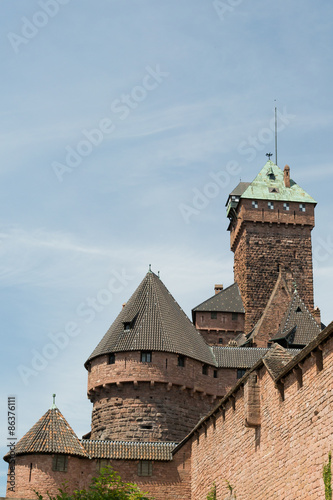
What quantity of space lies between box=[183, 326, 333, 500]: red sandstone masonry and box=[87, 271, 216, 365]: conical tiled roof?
1081 cm

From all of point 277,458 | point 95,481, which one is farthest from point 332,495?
point 95,481

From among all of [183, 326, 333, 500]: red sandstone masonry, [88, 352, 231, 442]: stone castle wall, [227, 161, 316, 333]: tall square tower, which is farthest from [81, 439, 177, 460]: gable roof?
[227, 161, 316, 333]: tall square tower

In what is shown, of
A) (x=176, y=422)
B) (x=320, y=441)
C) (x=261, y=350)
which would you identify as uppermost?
(x=261, y=350)

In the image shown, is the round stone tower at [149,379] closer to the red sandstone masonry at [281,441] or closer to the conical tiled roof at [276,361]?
the red sandstone masonry at [281,441]

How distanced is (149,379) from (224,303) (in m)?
18.1

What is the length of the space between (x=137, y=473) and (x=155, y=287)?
11.6m

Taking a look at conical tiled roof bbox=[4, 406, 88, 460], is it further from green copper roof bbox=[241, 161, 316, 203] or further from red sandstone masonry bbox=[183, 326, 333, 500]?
green copper roof bbox=[241, 161, 316, 203]

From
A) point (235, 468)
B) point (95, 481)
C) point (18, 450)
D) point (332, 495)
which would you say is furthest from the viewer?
point (18, 450)

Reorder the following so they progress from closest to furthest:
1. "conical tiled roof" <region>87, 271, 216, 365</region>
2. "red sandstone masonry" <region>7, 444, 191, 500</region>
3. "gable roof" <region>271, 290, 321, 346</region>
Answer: "red sandstone masonry" <region>7, 444, 191, 500</region> → "conical tiled roof" <region>87, 271, 216, 365</region> → "gable roof" <region>271, 290, 321, 346</region>

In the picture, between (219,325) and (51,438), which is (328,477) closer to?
(51,438)

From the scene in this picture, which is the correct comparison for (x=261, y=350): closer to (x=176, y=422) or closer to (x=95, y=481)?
(x=176, y=422)

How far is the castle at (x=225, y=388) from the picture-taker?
62.2 feet

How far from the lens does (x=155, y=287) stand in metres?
40.5

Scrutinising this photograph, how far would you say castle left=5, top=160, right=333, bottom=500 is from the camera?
19.0 metres
